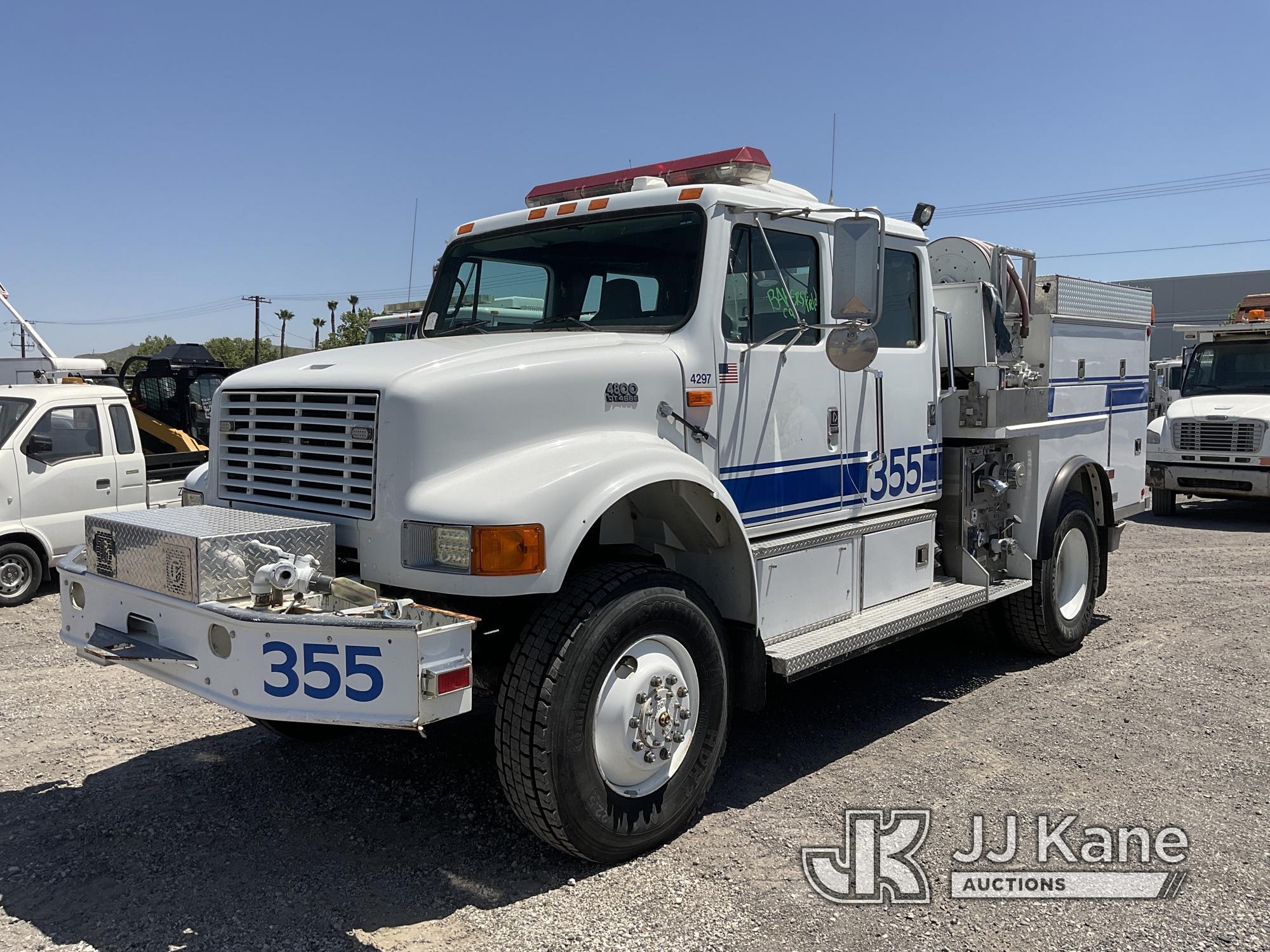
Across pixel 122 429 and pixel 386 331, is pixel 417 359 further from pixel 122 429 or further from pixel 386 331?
pixel 386 331

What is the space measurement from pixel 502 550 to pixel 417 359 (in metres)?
0.96

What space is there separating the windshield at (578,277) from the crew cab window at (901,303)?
1334 millimetres

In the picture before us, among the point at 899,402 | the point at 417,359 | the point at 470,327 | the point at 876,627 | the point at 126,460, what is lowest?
the point at 876,627

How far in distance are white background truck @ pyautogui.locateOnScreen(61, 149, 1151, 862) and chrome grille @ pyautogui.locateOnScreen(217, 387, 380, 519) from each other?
14 millimetres

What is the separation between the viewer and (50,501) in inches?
338

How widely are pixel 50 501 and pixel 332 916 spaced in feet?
21.6

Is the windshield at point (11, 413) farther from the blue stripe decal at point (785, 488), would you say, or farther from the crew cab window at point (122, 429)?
the blue stripe decal at point (785, 488)

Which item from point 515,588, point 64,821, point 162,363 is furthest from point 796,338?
point 162,363

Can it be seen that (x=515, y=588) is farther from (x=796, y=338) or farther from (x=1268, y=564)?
(x=1268, y=564)

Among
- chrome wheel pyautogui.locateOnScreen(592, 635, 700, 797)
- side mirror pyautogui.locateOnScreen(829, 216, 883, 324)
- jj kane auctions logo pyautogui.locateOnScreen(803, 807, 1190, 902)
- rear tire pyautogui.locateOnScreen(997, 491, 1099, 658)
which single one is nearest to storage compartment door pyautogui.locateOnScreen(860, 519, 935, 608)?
rear tire pyautogui.locateOnScreen(997, 491, 1099, 658)

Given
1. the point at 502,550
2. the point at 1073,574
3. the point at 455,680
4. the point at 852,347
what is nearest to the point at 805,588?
the point at 852,347

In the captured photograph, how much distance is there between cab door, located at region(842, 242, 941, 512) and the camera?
5066mm

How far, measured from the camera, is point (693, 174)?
4641 mm

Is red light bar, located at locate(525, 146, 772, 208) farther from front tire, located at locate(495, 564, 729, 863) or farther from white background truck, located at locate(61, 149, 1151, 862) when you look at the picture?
front tire, located at locate(495, 564, 729, 863)
